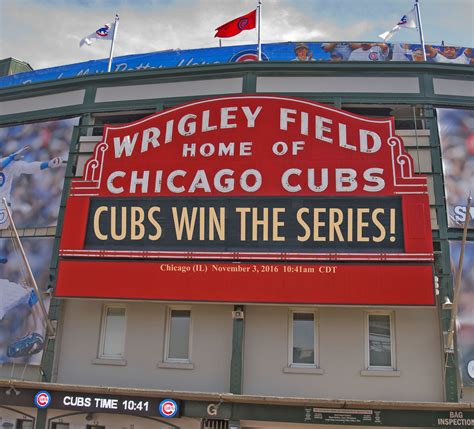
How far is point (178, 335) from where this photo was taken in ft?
50.0

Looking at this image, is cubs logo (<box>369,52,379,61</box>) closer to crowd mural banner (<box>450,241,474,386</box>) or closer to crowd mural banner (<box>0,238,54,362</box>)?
crowd mural banner (<box>450,241,474,386</box>)

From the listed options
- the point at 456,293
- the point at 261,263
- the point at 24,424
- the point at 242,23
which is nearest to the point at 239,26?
the point at 242,23

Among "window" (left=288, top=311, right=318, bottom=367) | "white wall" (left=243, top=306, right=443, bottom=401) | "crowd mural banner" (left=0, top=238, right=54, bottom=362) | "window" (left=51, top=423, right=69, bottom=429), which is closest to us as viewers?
"white wall" (left=243, top=306, right=443, bottom=401)

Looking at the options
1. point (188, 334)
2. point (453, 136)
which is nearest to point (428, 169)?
point (453, 136)

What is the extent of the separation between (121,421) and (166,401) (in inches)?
71.6

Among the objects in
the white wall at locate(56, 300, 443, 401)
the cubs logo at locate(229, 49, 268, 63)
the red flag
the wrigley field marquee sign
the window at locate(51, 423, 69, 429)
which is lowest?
the window at locate(51, 423, 69, 429)

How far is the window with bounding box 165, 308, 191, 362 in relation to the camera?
15078 millimetres

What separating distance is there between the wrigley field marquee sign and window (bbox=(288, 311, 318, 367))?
4.17 feet

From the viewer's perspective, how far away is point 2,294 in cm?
1652

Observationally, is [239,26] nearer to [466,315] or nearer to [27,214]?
[27,214]

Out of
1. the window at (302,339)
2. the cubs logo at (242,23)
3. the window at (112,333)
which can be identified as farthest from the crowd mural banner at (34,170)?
the window at (302,339)

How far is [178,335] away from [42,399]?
3.80 m

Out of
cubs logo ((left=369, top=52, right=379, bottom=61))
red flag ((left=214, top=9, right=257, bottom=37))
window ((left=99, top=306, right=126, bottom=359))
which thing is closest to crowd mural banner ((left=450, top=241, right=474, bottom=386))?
window ((left=99, top=306, right=126, bottom=359))

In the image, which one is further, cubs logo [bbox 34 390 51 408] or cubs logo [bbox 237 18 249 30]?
cubs logo [bbox 237 18 249 30]
